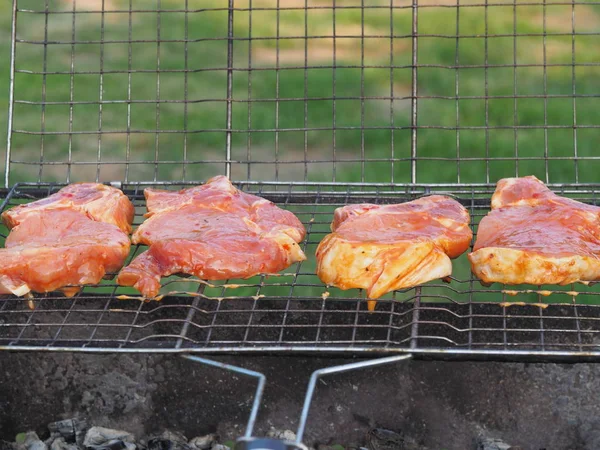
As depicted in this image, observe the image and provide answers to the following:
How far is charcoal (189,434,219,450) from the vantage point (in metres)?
3.75

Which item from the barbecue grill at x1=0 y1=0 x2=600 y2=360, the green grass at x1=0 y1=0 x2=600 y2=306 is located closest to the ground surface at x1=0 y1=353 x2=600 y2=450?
the barbecue grill at x1=0 y1=0 x2=600 y2=360

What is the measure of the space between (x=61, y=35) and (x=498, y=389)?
6.43m

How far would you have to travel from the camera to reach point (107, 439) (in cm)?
377

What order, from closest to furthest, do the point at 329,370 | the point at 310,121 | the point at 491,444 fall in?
1. the point at 329,370
2. the point at 491,444
3. the point at 310,121

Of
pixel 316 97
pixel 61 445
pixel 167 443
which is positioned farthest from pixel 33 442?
pixel 316 97

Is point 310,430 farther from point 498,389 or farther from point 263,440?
point 263,440

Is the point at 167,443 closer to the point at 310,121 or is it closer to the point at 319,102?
the point at 310,121

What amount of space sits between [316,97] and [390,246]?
262cm

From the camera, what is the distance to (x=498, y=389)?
3.58 meters

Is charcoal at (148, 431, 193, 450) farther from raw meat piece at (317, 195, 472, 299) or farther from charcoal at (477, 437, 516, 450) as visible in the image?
charcoal at (477, 437, 516, 450)

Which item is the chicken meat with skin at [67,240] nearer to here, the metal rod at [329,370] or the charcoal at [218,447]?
the charcoal at [218,447]

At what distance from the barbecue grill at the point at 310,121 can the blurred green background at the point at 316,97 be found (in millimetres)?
20

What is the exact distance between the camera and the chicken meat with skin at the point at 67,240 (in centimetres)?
345

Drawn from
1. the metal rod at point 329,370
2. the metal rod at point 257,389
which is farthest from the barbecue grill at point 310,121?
the metal rod at point 329,370
